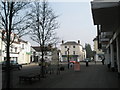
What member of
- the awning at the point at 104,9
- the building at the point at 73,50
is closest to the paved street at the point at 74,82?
the awning at the point at 104,9

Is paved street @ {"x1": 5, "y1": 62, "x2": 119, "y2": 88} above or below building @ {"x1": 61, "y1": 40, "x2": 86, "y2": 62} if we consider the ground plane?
below

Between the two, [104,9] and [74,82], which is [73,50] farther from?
[104,9]

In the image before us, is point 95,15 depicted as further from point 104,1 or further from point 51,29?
point 51,29

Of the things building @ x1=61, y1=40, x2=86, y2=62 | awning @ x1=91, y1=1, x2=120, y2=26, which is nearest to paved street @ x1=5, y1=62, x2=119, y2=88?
awning @ x1=91, y1=1, x2=120, y2=26

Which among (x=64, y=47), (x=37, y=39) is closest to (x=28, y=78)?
(x=37, y=39)

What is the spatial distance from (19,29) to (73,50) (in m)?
81.4

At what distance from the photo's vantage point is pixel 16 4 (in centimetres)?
1134

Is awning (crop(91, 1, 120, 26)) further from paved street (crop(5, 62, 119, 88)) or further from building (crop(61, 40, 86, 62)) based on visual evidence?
building (crop(61, 40, 86, 62))

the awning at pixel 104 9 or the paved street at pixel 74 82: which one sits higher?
the awning at pixel 104 9

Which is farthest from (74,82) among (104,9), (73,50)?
(73,50)

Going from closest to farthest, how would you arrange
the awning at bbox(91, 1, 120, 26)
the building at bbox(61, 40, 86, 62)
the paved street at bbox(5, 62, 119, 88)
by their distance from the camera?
the awning at bbox(91, 1, 120, 26), the paved street at bbox(5, 62, 119, 88), the building at bbox(61, 40, 86, 62)

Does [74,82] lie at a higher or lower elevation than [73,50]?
lower

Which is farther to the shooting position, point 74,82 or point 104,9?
point 74,82

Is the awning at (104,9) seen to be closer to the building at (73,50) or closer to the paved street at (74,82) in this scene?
the paved street at (74,82)
